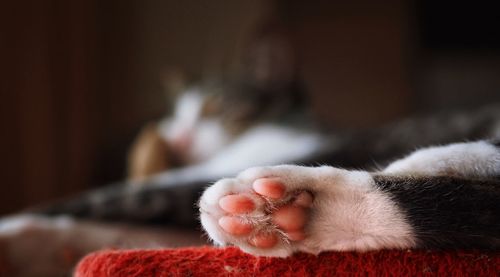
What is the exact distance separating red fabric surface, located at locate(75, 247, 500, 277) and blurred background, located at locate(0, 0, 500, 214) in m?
1.51

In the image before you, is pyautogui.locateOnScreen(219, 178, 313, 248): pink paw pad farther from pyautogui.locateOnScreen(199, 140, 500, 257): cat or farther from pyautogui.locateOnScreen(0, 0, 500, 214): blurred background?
pyautogui.locateOnScreen(0, 0, 500, 214): blurred background

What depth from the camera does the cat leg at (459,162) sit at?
0.46 m

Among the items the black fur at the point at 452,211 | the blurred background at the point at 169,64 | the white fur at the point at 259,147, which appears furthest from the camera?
the blurred background at the point at 169,64

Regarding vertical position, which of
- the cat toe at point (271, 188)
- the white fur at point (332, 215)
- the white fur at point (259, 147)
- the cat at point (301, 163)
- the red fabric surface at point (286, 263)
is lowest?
the white fur at point (259, 147)

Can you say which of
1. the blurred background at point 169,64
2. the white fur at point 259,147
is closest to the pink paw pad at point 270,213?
the white fur at point 259,147

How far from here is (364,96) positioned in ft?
9.28

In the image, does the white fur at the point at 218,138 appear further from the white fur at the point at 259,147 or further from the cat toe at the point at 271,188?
the cat toe at the point at 271,188

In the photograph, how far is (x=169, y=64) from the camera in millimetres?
2809

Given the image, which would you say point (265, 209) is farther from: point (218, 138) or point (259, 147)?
point (218, 138)

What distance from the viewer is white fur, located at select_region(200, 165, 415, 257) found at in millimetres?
401

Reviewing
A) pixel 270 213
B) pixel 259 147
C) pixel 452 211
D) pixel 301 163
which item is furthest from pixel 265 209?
pixel 259 147

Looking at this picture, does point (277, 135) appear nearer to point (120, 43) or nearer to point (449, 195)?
point (449, 195)

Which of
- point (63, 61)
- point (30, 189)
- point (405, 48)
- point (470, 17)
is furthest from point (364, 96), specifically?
point (30, 189)

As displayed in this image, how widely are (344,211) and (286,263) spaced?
0.06 metres
